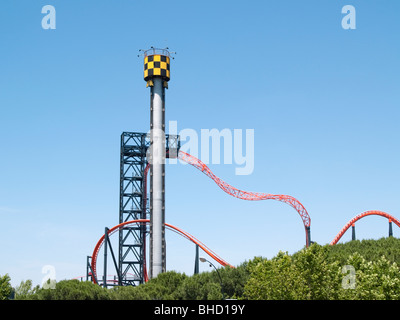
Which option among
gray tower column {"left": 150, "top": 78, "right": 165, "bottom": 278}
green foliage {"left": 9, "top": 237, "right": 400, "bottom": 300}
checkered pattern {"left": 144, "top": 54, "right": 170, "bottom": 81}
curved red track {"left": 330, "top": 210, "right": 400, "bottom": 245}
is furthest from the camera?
curved red track {"left": 330, "top": 210, "right": 400, "bottom": 245}

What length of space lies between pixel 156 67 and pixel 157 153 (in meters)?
14.3

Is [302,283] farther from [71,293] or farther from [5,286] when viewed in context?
[5,286]

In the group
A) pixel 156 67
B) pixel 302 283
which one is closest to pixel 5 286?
pixel 156 67

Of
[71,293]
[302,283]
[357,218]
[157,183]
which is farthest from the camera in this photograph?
[357,218]

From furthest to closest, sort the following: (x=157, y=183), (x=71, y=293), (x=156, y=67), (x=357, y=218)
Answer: (x=357, y=218), (x=156, y=67), (x=157, y=183), (x=71, y=293)

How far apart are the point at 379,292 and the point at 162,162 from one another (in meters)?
49.3

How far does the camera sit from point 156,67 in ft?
303

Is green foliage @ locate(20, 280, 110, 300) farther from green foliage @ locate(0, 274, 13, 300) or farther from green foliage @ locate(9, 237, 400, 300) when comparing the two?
green foliage @ locate(0, 274, 13, 300)

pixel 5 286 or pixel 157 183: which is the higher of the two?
pixel 157 183

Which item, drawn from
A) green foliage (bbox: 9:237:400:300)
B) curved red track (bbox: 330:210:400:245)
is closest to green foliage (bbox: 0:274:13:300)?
green foliage (bbox: 9:237:400:300)

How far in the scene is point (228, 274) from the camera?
77.1 meters

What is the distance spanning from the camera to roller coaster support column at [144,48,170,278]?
8850cm
